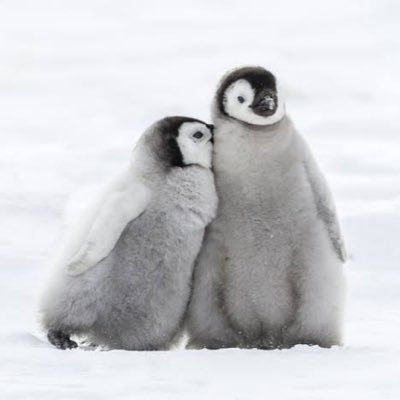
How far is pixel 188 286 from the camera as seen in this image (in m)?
5.77

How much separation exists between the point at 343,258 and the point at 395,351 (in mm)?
545

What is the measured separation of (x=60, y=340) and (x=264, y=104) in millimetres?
1161

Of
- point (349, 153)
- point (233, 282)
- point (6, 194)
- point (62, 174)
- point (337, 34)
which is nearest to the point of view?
point (233, 282)

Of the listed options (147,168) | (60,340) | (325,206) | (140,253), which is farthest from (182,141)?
(60,340)

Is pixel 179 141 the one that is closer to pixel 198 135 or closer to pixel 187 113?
pixel 198 135

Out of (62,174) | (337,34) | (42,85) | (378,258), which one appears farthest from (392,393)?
(337,34)

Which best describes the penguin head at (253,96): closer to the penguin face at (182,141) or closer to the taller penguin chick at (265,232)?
the taller penguin chick at (265,232)

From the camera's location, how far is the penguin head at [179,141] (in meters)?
5.75

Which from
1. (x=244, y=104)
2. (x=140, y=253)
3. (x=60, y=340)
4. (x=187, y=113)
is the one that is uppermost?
(x=244, y=104)

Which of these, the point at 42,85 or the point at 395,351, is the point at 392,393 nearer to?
the point at 395,351

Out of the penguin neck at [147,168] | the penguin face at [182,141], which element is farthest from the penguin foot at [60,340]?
the penguin face at [182,141]

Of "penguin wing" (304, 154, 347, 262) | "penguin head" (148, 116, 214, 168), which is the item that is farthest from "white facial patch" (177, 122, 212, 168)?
"penguin wing" (304, 154, 347, 262)

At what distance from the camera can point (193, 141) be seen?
577 cm

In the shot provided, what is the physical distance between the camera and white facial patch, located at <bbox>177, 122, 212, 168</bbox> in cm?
576
